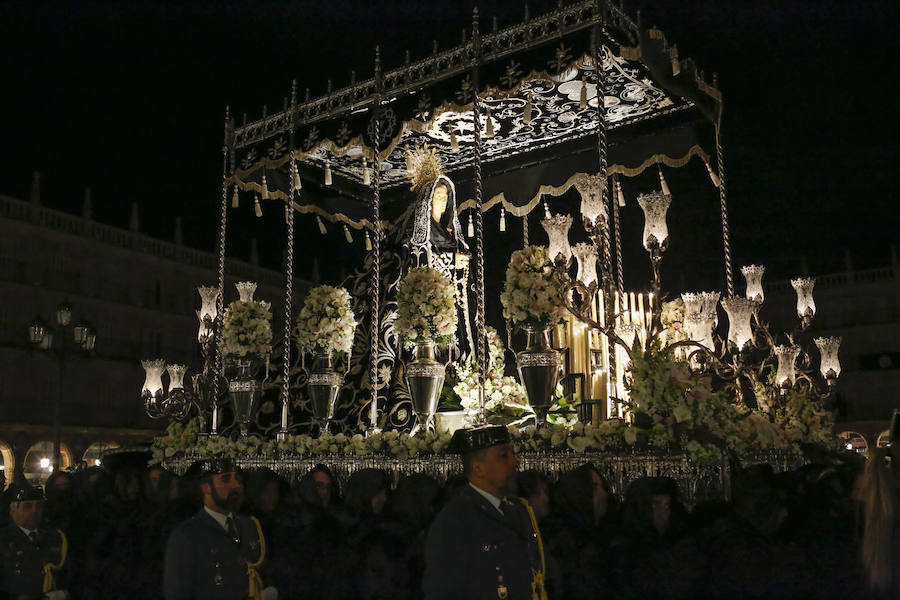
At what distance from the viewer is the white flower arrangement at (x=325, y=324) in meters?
7.84

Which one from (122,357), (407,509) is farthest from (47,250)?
(407,509)

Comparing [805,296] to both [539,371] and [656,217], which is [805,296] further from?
[539,371]

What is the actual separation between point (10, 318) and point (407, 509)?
20.9 meters

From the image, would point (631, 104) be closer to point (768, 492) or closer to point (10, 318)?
point (768, 492)

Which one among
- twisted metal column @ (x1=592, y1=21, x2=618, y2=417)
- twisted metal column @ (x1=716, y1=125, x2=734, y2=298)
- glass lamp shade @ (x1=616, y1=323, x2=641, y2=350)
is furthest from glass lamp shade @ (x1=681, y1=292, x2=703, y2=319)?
twisted metal column @ (x1=592, y1=21, x2=618, y2=417)

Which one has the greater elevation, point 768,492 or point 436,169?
point 436,169

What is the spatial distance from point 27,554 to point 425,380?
125 inches

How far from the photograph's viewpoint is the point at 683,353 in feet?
29.0

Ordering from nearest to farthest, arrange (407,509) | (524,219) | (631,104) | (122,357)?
(407,509)
(631,104)
(524,219)
(122,357)

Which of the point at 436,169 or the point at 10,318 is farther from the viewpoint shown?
the point at 10,318

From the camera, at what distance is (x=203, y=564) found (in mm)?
3580

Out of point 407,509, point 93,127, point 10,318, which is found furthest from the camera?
point 10,318

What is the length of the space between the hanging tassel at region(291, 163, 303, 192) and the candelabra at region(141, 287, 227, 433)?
1549 millimetres

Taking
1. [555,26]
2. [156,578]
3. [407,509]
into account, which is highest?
[555,26]
